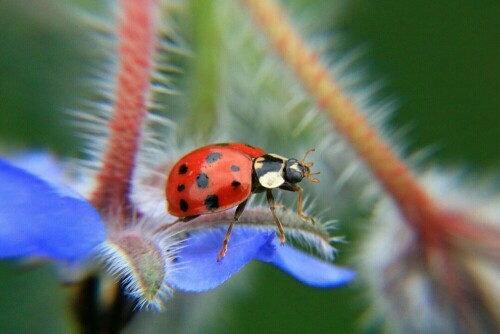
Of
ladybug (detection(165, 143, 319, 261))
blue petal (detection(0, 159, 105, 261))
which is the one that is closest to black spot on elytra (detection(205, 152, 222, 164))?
ladybug (detection(165, 143, 319, 261))

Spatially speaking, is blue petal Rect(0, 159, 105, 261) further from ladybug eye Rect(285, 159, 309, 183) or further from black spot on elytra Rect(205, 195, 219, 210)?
ladybug eye Rect(285, 159, 309, 183)

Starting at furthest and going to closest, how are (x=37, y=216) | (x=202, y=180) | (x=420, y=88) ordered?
1. (x=420, y=88)
2. (x=202, y=180)
3. (x=37, y=216)

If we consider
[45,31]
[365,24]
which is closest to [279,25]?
[45,31]

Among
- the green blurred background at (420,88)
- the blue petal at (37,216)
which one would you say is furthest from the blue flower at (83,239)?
the green blurred background at (420,88)

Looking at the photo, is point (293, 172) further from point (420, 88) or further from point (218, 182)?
point (420, 88)

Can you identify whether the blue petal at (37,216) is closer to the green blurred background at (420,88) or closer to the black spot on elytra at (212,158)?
the black spot on elytra at (212,158)

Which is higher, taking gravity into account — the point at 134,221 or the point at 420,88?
the point at 420,88

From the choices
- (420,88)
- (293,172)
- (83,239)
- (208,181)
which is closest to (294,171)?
(293,172)

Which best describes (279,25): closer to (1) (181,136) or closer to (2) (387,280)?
(1) (181,136)
